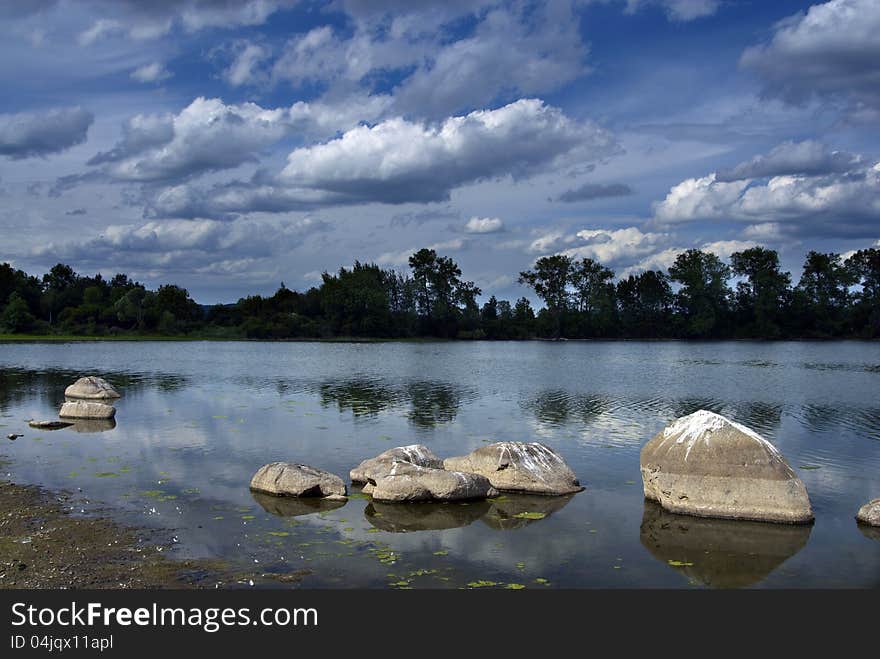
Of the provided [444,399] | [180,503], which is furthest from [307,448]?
[444,399]

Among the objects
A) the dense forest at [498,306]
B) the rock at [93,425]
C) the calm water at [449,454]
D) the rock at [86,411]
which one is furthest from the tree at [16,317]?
the rock at [93,425]

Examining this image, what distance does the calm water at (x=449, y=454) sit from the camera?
12820mm

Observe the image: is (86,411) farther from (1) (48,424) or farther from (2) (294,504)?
(2) (294,504)

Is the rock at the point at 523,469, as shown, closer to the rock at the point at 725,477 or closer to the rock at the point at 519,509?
the rock at the point at 519,509

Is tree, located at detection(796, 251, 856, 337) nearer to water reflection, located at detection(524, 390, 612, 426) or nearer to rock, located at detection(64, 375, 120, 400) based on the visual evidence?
water reflection, located at detection(524, 390, 612, 426)

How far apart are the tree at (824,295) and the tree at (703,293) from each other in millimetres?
14313

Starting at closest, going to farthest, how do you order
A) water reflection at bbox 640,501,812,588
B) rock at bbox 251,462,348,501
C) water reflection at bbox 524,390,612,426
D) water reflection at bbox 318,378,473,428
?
1. water reflection at bbox 640,501,812,588
2. rock at bbox 251,462,348,501
3. water reflection at bbox 524,390,612,426
4. water reflection at bbox 318,378,473,428

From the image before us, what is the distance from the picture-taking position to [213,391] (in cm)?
4066

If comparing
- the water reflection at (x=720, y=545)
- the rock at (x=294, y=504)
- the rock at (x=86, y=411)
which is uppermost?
the rock at (x=86, y=411)

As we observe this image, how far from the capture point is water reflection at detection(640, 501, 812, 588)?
41.7 ft

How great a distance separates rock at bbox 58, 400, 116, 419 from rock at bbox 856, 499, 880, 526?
26.3 metres

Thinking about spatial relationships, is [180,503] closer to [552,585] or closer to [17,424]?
[552,585]

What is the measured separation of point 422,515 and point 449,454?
7143 millimetres

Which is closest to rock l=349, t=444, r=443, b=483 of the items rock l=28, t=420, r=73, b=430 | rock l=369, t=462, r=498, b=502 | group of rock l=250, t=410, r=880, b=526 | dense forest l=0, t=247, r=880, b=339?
group of rock l=250, t=410, r=880, b=526
